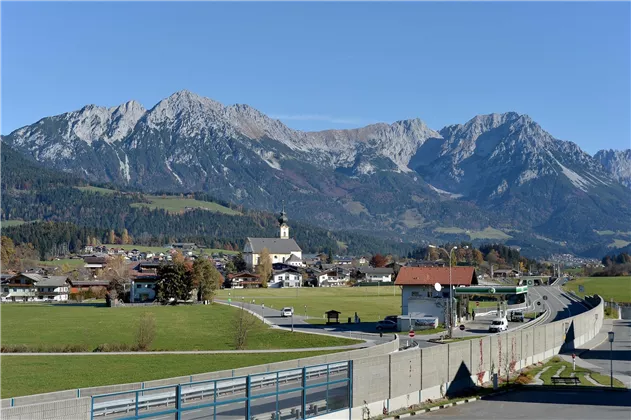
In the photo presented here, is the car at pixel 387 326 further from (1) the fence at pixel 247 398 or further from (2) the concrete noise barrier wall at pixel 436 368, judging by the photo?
(1) the fence at pixel 247 398

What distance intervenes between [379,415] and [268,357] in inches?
1108

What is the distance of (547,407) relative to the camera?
40.1 meters

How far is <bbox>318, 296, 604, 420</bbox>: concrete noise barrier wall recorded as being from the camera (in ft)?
121

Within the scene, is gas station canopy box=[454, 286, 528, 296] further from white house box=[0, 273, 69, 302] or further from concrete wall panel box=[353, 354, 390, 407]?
white house box=[0, 273, 69, 302]

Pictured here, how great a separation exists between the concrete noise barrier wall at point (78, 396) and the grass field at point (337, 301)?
5044 cm

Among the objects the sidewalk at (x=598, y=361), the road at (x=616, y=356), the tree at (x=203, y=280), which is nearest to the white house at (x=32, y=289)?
the tree at (x=203, y=280)

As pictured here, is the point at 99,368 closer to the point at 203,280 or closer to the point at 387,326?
the point at 387,326

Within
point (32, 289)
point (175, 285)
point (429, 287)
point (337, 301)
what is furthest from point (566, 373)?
point (32, 289)

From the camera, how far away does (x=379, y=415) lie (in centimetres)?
3759

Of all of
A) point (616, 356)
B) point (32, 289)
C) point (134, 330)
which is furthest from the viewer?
point (32, 289)

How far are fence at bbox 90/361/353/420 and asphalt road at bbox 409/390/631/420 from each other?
5447mm

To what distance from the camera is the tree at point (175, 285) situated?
453ft

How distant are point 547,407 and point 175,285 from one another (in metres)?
104

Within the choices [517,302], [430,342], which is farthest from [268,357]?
[517,302]
